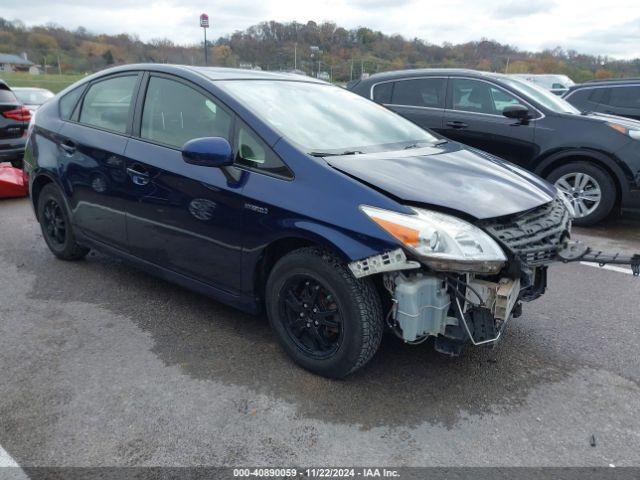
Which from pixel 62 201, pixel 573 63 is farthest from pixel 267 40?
pixel 573 63

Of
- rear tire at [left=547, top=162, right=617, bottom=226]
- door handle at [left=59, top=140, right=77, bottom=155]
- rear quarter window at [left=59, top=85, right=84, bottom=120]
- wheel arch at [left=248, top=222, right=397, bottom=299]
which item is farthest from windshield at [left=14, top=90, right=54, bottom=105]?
wheel arch at [left=248, top=222, right=397, bottom=299]

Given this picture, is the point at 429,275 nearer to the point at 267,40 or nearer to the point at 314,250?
the point at 314,250

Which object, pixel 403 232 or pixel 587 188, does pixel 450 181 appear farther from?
pixel 587 188

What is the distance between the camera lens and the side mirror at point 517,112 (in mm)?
6180

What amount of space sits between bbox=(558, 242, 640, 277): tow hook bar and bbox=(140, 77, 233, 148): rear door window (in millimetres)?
1949

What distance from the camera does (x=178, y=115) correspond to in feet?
11.4

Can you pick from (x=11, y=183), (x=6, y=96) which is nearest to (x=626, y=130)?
(x=11, y=183)

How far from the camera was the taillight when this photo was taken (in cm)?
757

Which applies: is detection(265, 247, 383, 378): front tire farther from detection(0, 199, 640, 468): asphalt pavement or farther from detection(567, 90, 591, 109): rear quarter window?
detection(567, 90, 591, 109): rear quarter window

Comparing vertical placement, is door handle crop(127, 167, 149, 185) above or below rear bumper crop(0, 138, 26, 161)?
above

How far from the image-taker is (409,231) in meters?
2.46

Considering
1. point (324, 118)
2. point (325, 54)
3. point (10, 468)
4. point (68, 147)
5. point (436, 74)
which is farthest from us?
point (325, 54)

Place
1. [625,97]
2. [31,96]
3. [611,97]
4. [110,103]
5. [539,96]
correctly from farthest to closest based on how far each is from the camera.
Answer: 1. [31,96]
2. [611,97]
3. [625,97]
4. [539,96]
5. [110,103]

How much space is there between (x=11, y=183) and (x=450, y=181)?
651 centimetres
